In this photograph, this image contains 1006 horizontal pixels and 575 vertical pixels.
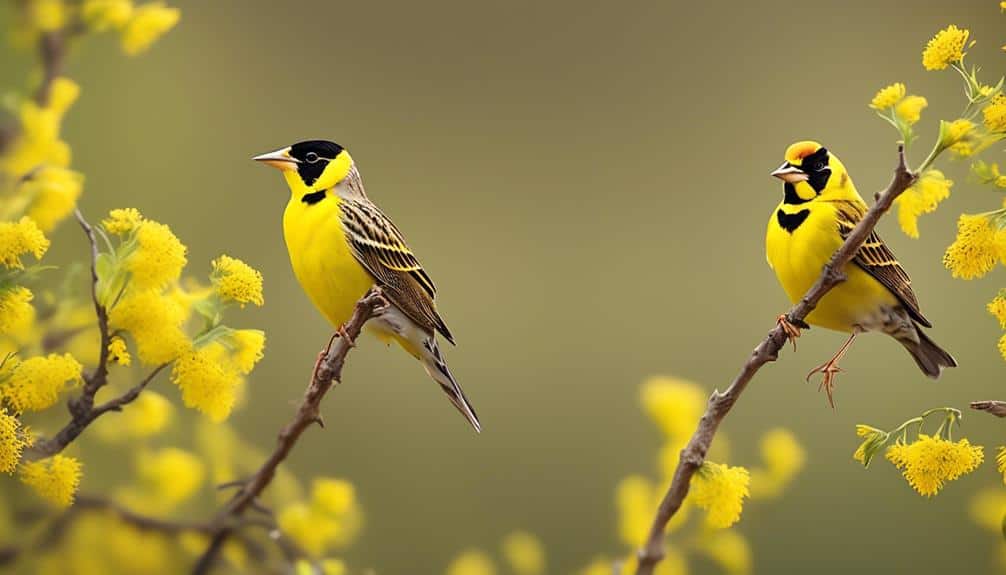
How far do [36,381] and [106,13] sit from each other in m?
0.36

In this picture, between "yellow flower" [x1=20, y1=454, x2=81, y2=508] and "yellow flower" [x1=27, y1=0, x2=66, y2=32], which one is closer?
"yellow flower" [x1=20, y1=454, x2=81, y2=508]

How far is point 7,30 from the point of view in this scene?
120cm

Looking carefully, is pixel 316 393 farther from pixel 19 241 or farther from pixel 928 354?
pixel 928 354

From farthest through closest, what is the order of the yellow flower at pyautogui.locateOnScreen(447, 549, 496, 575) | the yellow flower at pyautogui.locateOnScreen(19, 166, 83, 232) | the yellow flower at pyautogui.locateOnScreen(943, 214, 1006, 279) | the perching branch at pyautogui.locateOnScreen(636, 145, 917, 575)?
the yellow flower at pyautogui.locateOnScreen(447, 549, 496, 575) → the yellow flower at pyautogui.locateOnScreen(19, 166, 83, 232) → the yellow flower at pyautogui.locateOnScreen(943, 214, 1006, 279) → the perching branch at pyautogui.locateOnScreen(636, 145, 917, 575)

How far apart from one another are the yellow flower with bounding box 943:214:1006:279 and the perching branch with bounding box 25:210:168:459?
65cm

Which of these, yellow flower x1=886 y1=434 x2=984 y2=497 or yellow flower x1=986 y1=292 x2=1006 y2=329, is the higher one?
yellow flower x1=986 y1=292 x2=1006 y2=329

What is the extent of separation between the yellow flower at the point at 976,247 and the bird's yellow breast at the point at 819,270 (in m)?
0.14

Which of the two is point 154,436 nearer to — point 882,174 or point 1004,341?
point 1004,341

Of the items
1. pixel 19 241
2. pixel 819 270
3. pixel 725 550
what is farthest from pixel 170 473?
pixel 819 270

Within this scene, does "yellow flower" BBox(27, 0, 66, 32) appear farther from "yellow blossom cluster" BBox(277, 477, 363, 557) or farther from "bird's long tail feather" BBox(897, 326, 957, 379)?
"bird's long tail feather" BBox(897, 326, 957, 379)

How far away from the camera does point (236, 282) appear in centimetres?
96

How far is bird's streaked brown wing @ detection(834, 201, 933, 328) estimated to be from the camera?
3.52 ft

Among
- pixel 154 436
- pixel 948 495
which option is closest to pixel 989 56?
pixel 948 495

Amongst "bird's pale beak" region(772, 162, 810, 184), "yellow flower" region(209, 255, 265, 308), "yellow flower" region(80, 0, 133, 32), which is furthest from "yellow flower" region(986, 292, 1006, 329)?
"yellow flower" region(80, 0, 133, 32)
